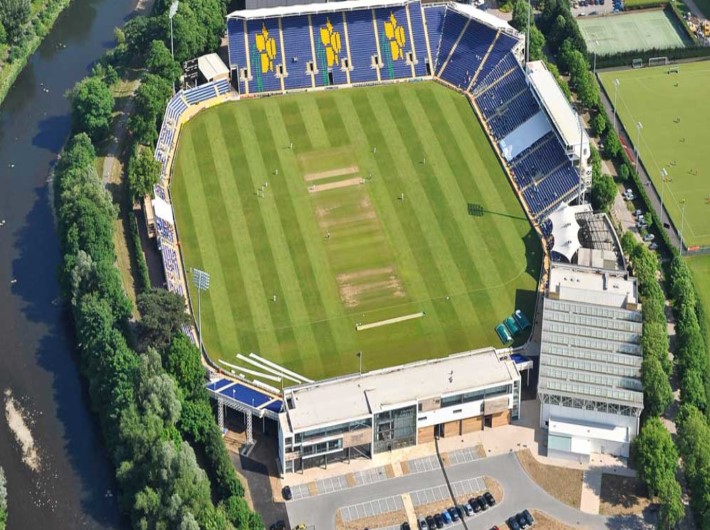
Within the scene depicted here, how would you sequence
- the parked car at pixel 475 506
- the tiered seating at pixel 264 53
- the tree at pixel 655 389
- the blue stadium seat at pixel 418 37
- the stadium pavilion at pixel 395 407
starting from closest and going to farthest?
the parked car at pixel 475 506 < the stadium pavilion at pixel 395 407 < the tree at pixel 655 389 < the tiered seating at pixel 264 53 < the blue stadium seat at pixel 418 37

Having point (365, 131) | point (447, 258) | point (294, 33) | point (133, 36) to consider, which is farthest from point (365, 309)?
point (133, 36)

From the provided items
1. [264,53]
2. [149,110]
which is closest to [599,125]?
[264,53]

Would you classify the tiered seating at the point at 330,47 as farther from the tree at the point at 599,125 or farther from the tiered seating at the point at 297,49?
the tree at the point at 599,125

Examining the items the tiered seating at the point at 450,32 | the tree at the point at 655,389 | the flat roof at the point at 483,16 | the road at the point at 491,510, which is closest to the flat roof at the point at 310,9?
the tiered seating at the point at 450,32

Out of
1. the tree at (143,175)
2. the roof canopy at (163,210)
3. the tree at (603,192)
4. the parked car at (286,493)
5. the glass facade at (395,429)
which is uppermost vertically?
the tree at (143,175)

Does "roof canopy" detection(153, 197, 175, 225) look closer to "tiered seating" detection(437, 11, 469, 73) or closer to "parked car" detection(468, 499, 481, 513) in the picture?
"tiered seating" detection(437, 11, 469, 73)

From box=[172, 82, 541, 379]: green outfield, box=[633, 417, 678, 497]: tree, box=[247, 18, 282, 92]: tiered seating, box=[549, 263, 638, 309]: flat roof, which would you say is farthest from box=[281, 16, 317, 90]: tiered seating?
box=[633, 417, 678, 497]: tree

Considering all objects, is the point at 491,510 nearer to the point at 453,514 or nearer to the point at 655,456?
the point at 453,514
